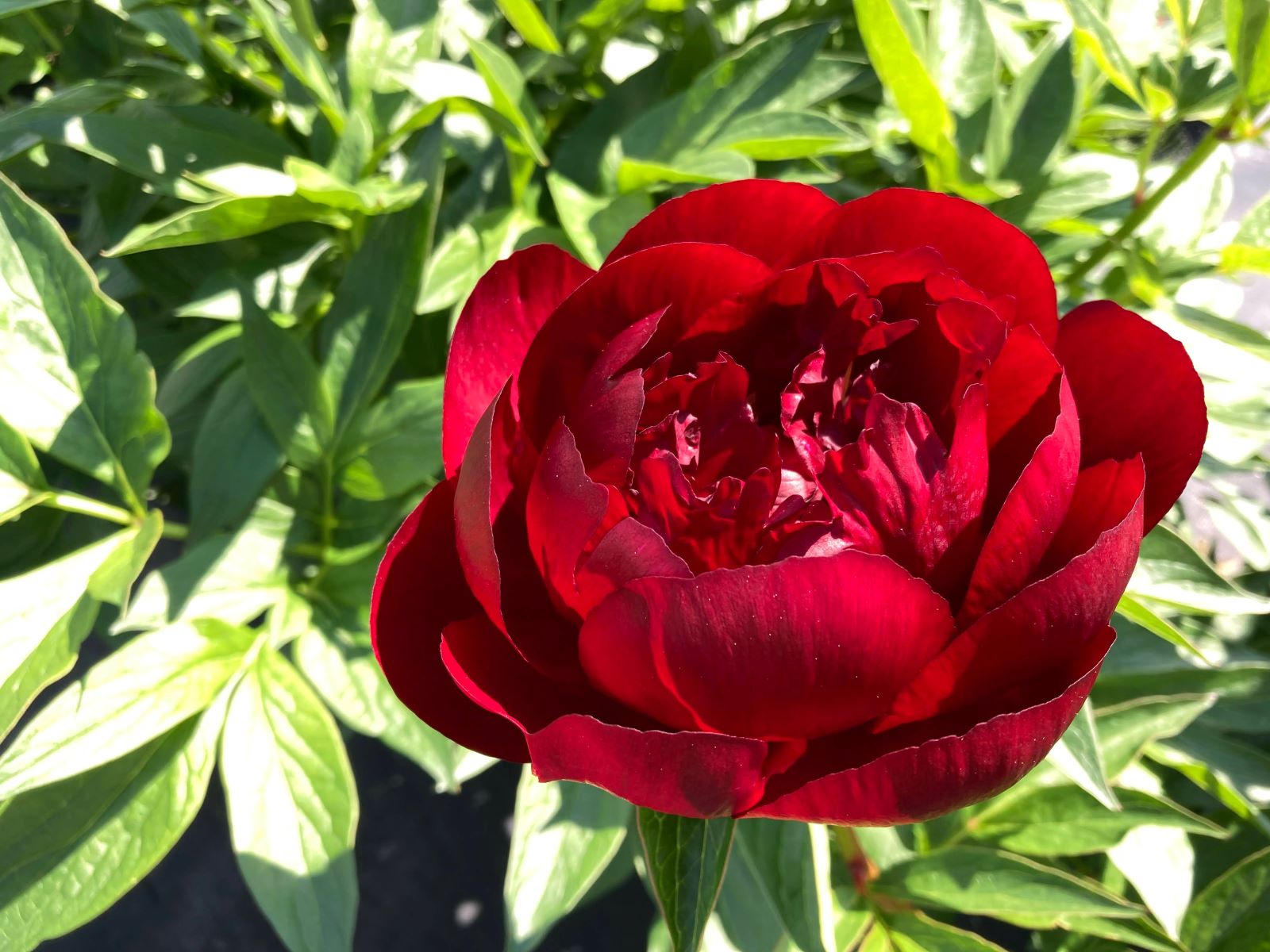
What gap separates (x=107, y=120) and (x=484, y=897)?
764mm

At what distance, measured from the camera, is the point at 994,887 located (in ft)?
1.63

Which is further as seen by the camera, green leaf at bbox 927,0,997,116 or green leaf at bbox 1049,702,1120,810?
green leaf at bbox 927,0,997,116

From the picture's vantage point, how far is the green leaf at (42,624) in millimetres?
432

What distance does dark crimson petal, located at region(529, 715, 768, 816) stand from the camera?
28 centimetres

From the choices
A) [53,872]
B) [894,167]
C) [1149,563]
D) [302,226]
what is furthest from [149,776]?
[894,167]

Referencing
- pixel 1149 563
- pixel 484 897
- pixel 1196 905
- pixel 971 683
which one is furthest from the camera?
pixel 484 897

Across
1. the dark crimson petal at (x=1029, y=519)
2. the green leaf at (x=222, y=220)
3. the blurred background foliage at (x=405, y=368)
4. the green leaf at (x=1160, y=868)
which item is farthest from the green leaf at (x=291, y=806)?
the green leaf at (x=1160, y=868)

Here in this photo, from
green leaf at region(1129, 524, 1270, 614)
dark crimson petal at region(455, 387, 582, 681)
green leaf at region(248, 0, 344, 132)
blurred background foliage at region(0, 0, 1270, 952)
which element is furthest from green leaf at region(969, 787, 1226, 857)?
green leaf at region(248, 0, 344, 132)

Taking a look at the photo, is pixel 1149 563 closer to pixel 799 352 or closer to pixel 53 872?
pixel 799 352

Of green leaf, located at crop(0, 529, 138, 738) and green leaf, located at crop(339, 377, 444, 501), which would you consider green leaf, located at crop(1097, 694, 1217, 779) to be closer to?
green leaf, located at crop(339, 377, 444, 501)

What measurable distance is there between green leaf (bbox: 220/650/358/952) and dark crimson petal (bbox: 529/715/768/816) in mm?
224

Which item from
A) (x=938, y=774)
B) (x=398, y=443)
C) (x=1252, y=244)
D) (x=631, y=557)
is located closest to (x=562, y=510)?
(x=631, y=557)

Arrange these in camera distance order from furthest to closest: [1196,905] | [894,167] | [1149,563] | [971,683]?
[894,167], [1196,905], [1149,563], [971,683]

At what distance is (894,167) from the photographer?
697mm
